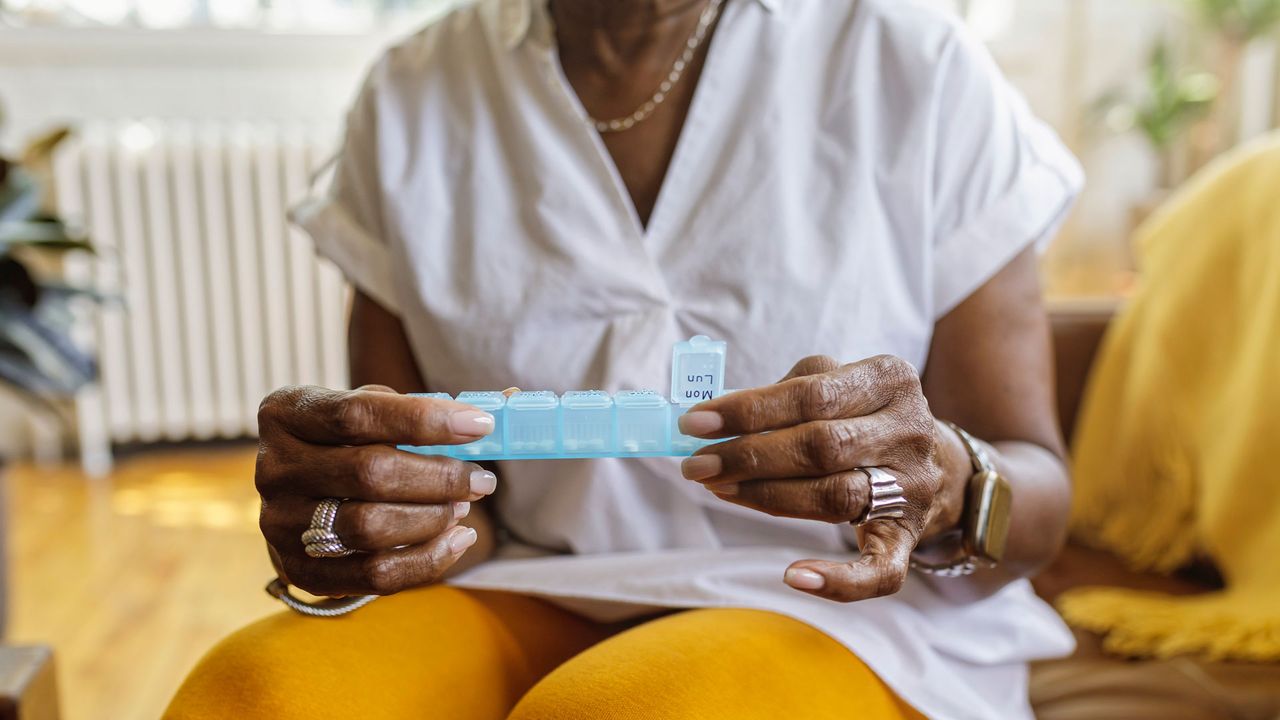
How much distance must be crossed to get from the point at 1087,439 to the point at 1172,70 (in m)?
2.38

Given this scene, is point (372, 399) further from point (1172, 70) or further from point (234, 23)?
point (1172, 70)

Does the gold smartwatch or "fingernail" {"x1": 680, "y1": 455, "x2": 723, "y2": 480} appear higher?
"fingernail" {"x1": 680, "y1": 455, "x2": 723, "y2": 480}

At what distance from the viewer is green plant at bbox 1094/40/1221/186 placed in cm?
322

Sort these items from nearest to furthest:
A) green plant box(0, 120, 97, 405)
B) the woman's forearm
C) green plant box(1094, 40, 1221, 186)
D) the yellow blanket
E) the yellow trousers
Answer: the yellow trousers, the woman's forearm, the yellow blanket, green plant box(0, 120, 97, 405), green plant box(1094, 40, 1221, 186)

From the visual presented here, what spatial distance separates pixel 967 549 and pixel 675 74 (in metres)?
0.47

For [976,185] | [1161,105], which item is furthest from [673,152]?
[1161,105]

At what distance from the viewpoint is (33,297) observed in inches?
76.3

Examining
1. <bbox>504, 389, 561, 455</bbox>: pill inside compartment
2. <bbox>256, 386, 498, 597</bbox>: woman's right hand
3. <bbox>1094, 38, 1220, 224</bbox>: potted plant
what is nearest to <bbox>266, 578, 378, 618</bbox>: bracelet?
<bbox>256, 386, 498, 597</bbox>: woman's right hand

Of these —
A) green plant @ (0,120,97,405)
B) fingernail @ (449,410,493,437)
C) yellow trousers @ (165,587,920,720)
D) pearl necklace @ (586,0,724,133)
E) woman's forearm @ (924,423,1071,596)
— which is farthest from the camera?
green plant @ (0,120,97,405)

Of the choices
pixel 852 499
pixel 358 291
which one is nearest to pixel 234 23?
pixel 358 291

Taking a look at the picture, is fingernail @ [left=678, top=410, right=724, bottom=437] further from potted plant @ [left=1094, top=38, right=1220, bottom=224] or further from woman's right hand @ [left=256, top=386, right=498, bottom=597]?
potted plant @ [left=1094, top=38, right=1220, bottom=224]

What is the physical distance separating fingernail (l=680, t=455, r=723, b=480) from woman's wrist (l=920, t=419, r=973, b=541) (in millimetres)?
161

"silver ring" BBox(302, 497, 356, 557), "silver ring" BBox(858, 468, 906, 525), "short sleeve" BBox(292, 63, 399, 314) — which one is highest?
"short sleeve" BBox(292, 63, 399, 314)

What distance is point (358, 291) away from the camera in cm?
98
